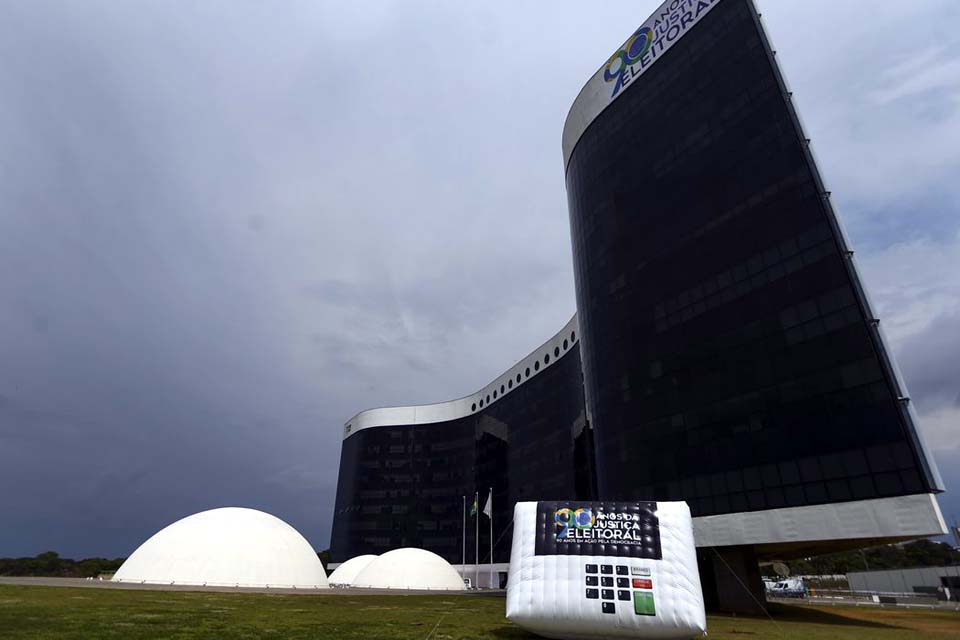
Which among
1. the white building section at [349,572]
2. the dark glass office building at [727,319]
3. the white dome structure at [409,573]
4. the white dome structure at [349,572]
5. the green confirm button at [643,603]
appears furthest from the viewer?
the white dome structure at [349,572]

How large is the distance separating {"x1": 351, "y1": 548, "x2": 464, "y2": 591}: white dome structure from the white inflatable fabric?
62.4m

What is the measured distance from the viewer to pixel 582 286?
56.3m

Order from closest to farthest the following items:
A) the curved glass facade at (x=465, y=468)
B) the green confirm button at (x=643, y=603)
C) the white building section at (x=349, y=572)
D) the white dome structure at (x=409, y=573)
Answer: the green confirm button at (x=643, y=603), the white dome structure at (x=409, y=573), the white building section at (x=349, y=572), the curved glass facade at (x=465, y=468)

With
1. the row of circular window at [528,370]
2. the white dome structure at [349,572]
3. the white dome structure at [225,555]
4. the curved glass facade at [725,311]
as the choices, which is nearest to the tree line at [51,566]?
the white dome structure at [349,572]

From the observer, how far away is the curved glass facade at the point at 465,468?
9494 centimetres

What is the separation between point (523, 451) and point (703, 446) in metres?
69.1

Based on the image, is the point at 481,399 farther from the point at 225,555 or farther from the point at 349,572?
the point at 225,555

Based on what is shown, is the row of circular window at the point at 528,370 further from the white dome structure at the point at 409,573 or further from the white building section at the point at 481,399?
the white dome structure at the point at 409,573

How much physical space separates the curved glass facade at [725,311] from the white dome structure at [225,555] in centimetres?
3135

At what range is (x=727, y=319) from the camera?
132 feet

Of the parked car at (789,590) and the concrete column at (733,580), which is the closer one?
the concrete column at (733,580)

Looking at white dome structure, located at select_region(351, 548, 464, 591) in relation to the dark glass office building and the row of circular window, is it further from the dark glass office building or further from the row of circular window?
the row of circular window

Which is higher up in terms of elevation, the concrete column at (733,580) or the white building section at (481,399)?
the white building section at (481,399)

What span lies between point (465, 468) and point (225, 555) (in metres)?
86.1
